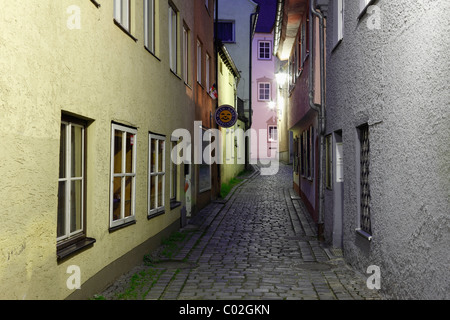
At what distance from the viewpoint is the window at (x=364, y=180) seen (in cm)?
741

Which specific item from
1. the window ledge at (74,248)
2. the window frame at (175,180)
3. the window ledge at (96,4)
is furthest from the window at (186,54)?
the window ledge at (74,248)

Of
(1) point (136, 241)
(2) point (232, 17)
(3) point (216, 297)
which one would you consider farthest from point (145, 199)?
(2) point (232, 17)

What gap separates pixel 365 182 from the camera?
298 inches

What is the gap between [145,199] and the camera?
29.0ft

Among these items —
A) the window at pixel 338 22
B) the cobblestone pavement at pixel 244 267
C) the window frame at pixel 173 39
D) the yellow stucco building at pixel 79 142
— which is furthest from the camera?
the window frame at pixel 173 39

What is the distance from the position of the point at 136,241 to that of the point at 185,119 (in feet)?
17.1

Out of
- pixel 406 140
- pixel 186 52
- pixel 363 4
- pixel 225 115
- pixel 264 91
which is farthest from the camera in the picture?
pixel 264 91

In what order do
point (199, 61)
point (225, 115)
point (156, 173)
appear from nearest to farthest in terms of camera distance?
point (156, 173) → point (199, 61) → point (225, 115)

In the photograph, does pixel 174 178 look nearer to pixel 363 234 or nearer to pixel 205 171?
pixel 205 171

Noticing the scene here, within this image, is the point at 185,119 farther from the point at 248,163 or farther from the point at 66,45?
the point at 248,163

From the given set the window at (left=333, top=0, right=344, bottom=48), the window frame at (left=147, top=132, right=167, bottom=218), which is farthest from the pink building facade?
the window at (left=333, top=0, right=344, bottom=48)

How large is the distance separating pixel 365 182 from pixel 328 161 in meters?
3.14

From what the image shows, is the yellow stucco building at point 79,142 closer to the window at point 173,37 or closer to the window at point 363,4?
the window at point 173,37

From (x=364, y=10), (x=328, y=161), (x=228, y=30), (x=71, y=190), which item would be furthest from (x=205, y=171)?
(x=228, y=30)
